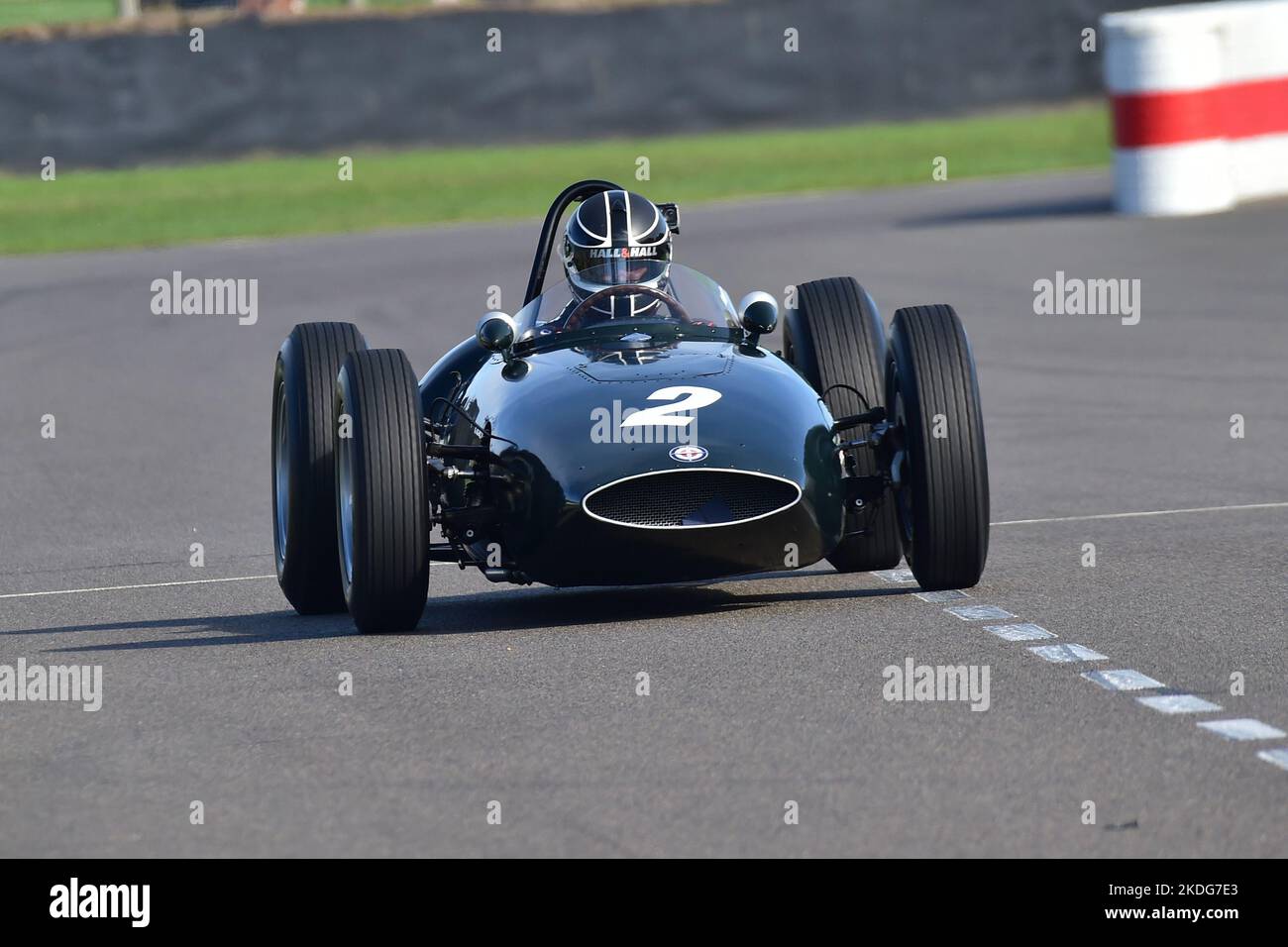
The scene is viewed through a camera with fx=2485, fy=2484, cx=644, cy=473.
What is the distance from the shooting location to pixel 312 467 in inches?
359

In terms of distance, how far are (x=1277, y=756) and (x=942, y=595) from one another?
259cm

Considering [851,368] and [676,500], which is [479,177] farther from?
[676,500]

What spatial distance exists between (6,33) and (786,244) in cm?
1350

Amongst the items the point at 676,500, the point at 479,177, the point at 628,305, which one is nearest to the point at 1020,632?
the point at 676,500

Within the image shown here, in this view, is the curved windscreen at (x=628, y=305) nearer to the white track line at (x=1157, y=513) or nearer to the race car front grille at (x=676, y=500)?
the race car front grille at (x=676, y=500)

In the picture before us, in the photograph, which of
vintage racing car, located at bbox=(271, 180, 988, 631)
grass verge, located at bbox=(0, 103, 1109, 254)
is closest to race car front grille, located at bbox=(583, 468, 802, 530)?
vintage racing car, located at bbox=(271, 180, 988, 631)

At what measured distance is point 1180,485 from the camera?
11.4m

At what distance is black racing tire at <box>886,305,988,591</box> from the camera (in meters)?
8.31

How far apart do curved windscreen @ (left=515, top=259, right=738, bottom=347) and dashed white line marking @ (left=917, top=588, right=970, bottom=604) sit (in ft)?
4.17

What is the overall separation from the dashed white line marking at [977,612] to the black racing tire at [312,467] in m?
2.37

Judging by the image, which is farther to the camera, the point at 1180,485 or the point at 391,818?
the point at 1180,485

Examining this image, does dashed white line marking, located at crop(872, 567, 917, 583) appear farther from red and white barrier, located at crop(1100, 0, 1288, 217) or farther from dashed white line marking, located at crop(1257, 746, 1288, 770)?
red and white barrier, located at crop(1100, 0, 1288, 217)

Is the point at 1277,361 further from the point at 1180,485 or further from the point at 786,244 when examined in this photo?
the point at 786,244
